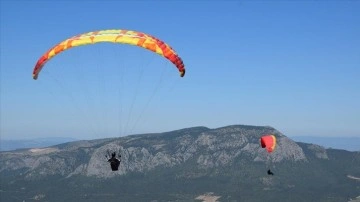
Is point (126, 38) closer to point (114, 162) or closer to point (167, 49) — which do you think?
point (167, 49)

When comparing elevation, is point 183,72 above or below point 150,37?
below

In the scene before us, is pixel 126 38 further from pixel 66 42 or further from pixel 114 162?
pixel 114 162

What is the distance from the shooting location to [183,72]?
2387 inches

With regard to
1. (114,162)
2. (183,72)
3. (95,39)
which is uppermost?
(95,39)

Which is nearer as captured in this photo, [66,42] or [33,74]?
[66,42]

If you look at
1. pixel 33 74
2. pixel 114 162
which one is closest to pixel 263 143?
pixel 114 162

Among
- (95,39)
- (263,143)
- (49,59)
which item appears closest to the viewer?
(95,39)

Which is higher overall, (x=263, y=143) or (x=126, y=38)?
(x=126, y=38)

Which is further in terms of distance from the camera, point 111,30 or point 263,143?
point 263,143

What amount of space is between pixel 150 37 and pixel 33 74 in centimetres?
1734

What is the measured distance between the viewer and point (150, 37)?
5978 cm

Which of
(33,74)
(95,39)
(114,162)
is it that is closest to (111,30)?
(95,39)

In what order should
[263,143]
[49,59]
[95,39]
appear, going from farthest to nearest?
[263,143], [49,59], [95,39]

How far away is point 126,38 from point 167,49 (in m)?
5.46
